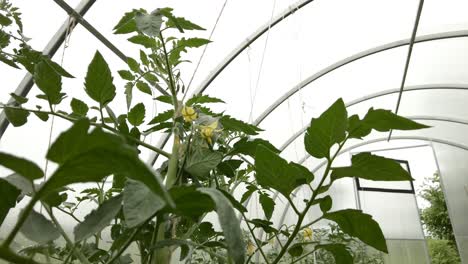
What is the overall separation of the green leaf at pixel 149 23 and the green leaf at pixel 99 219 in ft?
0.95

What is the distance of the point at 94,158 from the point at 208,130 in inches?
14.1

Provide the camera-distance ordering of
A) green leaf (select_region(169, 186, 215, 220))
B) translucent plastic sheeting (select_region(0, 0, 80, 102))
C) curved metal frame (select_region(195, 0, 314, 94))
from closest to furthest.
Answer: green leaf (select_region(169, 186, 215, 220)) < translucent plastic sheeting (select_region(0, 0, 80, 102)) < curved metal frame (select_region(195, 0, 314, 94))

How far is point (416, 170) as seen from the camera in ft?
26.1

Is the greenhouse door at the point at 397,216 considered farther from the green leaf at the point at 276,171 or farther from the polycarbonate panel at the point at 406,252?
the green leaf at the point at 276,171

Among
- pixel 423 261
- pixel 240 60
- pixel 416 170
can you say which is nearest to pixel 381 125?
pixel 240 60

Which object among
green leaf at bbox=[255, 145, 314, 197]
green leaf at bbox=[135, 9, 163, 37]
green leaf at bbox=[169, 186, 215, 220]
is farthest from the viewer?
green leaf at bbox=[135, 9, 163, 37]

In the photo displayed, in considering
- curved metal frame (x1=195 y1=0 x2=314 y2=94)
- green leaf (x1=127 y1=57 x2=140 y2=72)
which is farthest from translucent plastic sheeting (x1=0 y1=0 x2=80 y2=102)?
green leaf (x1=127 y1=57 x2=140 y2=72)

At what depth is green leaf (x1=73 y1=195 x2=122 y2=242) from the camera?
33 cm

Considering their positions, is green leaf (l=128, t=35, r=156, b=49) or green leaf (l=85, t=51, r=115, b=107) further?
green leaf (l=128, t=35, r=156, b=49)

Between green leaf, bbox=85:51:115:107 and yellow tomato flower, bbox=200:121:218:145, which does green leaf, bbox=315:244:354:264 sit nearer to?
yellow tomato flower, bbox=200:121:218:145

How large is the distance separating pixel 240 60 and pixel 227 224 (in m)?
4.13

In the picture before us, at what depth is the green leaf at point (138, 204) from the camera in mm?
291

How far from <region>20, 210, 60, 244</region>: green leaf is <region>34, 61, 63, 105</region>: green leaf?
21 cm

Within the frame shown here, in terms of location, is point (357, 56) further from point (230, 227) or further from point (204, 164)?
point (230, 227)
